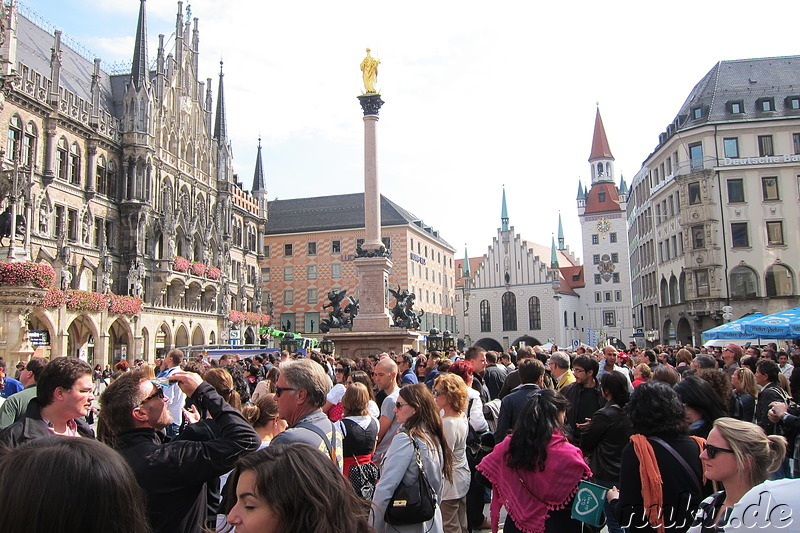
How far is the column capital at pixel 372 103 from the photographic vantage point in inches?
1115

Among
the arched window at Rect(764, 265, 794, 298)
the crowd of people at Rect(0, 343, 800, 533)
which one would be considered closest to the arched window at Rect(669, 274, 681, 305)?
the arched window at Rect(764, 265, 794, 298)

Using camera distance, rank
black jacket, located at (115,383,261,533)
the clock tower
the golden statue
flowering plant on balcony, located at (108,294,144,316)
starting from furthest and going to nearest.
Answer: the clock tower < flowering plant on balcony, located at (108,294,144,316) < the golden statue < black jacket, located at (115,383,261,533)

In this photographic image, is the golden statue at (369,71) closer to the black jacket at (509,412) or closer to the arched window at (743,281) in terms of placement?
the black jacket at (509,412)

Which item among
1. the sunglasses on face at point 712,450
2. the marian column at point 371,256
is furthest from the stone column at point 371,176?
the sunglasses on face at point 712,450

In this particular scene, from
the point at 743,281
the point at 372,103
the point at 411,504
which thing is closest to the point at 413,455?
the point at 411,504

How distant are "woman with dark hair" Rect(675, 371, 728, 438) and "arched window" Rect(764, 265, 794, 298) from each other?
42443mm

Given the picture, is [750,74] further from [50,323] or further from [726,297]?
[50,323]

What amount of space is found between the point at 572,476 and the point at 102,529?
3.43m

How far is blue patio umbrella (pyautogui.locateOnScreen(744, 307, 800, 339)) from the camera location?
16.1 m

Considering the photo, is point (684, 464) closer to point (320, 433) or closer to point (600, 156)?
point (320, 433)

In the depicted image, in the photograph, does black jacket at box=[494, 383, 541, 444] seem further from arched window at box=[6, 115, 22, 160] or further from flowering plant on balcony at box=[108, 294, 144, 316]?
flowering plant on balcony at box=[108, 294, 144, 316]

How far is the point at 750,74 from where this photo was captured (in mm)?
47531

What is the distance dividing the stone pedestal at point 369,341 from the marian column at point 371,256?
1.91 feet

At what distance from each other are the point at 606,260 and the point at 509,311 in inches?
598
